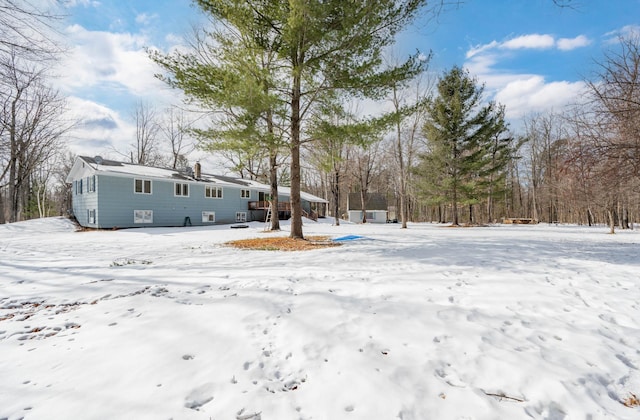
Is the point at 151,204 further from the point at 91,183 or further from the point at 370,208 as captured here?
the point at 370,208

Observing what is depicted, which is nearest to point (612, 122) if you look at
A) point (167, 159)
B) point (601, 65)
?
point (601, 65)

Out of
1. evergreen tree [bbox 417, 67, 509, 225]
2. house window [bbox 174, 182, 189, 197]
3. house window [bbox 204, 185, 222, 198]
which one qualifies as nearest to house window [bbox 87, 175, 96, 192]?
house window [bbox 174, 182, 189, 197]

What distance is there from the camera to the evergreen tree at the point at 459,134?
854 inches

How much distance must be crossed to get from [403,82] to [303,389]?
9.90 m

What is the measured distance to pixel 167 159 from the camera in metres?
34.2

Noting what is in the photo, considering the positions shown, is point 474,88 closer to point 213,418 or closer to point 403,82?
point 403,82

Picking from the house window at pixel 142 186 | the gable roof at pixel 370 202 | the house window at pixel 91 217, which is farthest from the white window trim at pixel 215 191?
the gable roof at pixel 370 202

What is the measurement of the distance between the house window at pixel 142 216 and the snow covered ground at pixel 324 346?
1553 centimetres

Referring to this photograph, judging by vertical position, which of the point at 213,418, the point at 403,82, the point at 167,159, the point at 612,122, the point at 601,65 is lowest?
the point at 213,418

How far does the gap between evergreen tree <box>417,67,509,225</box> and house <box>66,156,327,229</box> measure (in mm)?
17678

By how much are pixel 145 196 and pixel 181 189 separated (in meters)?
2.65

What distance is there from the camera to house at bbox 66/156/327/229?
59.4ft

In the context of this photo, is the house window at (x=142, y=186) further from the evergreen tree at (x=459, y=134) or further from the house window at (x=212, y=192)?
the evergreen tree at (x=459, y=134)

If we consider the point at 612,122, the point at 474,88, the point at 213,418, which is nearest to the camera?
the point at 213,418
